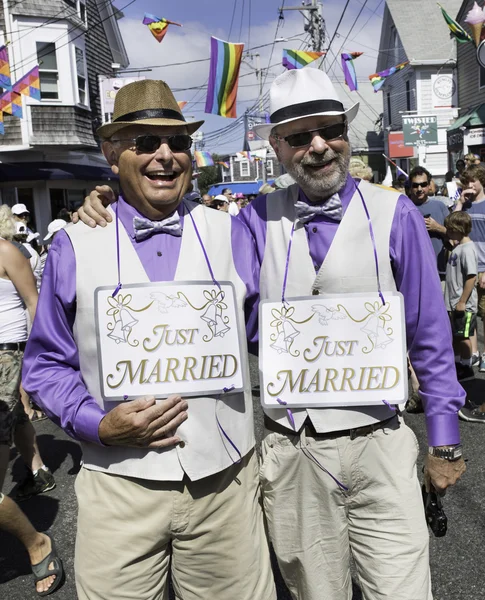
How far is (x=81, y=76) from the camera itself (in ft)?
65.7

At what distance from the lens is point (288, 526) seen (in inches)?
85.9

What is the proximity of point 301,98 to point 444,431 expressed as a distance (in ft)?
4.01

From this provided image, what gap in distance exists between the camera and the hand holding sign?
1834 millimetres

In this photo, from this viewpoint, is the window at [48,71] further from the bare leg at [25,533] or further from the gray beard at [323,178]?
the gray beard at [323,178]

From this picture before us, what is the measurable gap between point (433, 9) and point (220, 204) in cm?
1971

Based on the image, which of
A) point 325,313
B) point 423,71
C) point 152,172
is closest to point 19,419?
point 152,172

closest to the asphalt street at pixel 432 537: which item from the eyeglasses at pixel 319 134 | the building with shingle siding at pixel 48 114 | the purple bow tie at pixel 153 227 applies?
the purple bow tie at pixel 153 227

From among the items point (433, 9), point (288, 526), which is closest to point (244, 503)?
point (288, 526)

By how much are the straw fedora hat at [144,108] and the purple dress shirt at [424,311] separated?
0.61 m

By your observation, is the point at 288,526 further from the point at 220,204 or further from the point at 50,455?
the point at 220,204

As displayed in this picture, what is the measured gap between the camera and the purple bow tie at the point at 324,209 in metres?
2.12

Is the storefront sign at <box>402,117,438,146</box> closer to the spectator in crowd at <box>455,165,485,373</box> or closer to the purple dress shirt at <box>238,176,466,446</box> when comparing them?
the spectator in crowd at <box>455,165,485,373</box>

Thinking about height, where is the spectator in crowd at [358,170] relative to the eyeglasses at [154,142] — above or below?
above

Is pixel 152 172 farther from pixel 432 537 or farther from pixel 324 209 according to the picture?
pixel 432 537
